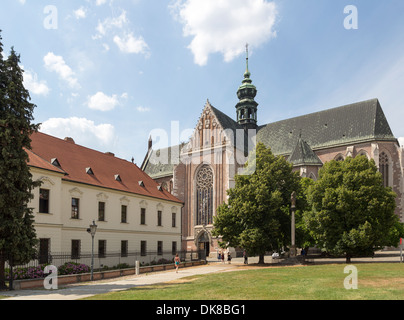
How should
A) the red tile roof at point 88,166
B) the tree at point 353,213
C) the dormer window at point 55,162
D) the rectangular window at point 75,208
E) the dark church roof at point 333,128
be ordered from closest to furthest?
the dormer window at point 55,162, the red tile roof at point 88,166, the rectangular window at point 75,208, the tree at point 353,213, the dark church roof at point 333,128

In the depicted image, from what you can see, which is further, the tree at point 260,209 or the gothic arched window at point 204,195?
the gothic arched window at point 204,195

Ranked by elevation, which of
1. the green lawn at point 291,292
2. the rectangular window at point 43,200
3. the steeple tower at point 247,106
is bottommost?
the green lawn at point 291,292

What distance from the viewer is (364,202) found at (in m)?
30.0

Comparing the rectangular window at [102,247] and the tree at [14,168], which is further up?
the tree at [14,168]

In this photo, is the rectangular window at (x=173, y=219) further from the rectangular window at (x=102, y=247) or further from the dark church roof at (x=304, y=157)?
the dark church roof at (x=304, y=157)

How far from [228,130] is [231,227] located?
23.1 meters

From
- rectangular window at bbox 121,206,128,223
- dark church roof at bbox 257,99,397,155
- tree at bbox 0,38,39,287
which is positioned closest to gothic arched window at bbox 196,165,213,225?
dark church roof at bbox 257,99,397,155

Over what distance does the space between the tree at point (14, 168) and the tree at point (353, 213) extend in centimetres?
2254

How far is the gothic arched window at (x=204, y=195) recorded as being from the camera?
171 feet

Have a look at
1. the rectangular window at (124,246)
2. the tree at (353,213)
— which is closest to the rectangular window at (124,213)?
the rectangular window at (124,246)

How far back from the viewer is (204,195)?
2096 inches

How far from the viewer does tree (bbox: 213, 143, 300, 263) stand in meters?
31.3

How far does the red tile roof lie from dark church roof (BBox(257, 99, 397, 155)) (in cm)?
2591
